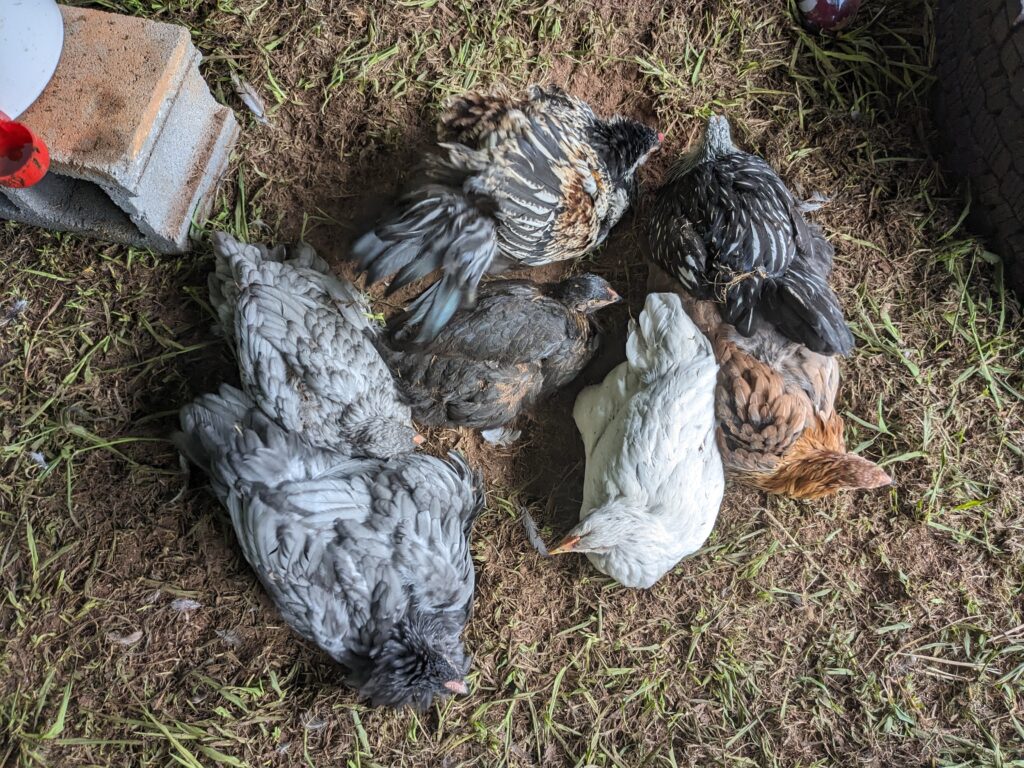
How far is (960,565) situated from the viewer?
3.07 m

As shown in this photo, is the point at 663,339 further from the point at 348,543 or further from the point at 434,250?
the point at 348,543

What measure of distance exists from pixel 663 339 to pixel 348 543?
1421 millimetres

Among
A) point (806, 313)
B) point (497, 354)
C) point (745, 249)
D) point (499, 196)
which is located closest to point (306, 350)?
point (497, 354)

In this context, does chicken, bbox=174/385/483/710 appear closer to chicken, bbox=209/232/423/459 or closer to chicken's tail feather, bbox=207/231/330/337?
chicken, bbox=209/232/423/459

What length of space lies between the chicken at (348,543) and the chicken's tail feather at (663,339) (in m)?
0.94

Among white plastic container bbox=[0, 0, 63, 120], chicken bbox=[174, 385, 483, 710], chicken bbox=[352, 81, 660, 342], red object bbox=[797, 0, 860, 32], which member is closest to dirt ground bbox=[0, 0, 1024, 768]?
red object bbox=[797, 0, 860, 32]

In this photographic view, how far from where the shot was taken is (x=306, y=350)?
2.40 metres

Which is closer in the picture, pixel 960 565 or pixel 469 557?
pixel 469 557

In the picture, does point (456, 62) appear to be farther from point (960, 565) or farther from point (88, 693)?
point (960, 565)

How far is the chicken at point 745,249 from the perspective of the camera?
252 centimetres

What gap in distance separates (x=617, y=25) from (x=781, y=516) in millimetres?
2374

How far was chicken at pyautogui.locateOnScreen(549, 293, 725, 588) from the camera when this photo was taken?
2.56 m

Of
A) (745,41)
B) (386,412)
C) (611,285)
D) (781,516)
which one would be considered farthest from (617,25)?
(781,516)

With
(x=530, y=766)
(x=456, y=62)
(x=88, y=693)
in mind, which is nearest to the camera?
(x=88, y=693)
